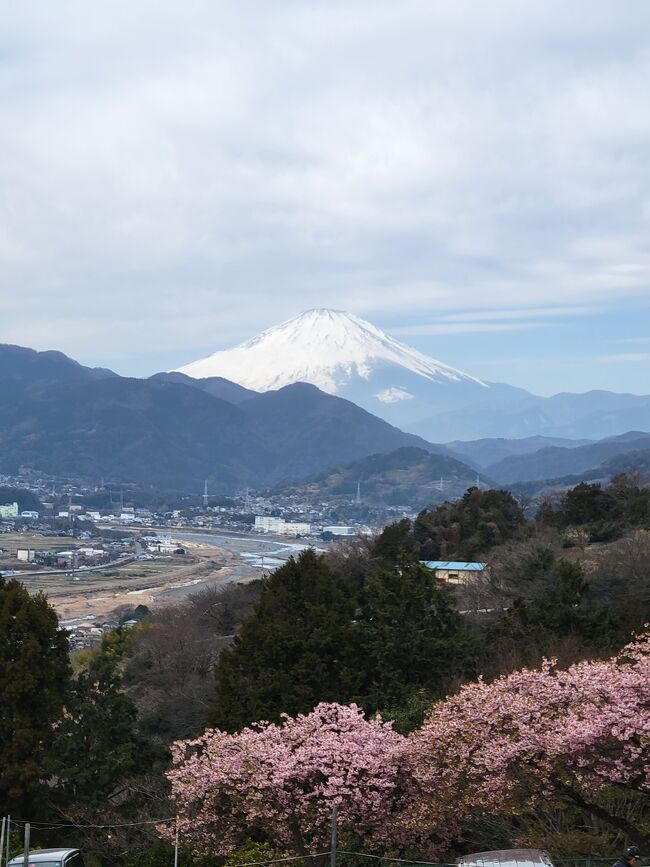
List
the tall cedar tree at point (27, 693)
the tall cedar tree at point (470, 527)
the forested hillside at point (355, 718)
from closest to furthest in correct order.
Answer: the forested hillside at point (355, 718), the tall cedar tree at point (27, 693), the tall cedar tree at point (470, 527)

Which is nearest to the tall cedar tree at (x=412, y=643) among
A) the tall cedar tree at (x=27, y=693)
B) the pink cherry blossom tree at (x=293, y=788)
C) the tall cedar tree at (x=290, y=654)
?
the tall cedar tree at (x=290, y=654)

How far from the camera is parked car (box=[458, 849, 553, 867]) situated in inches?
325

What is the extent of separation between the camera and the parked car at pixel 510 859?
826 centimetres

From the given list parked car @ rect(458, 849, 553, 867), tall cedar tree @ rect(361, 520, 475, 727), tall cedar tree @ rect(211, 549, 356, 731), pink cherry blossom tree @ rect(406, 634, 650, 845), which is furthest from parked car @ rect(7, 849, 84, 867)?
tall cedar tree @ rect(361, 520, 475, 727)

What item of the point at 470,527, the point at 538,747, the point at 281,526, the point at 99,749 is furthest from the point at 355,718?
the point at 281,526

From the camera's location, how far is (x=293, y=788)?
36.5ft

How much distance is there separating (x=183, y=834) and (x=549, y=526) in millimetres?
25193

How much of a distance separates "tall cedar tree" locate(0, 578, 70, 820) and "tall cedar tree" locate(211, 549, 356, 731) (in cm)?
246

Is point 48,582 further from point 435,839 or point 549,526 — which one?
Answer: point 435,839

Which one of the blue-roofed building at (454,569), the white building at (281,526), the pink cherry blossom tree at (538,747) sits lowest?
the white building at (281,526)

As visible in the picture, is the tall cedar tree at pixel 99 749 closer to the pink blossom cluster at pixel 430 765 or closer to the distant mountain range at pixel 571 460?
the pink blossom cluster at pixel 430 765

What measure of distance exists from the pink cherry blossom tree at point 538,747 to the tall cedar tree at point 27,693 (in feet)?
22.6

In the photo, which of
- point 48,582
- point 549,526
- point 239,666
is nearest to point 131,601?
point 48,582

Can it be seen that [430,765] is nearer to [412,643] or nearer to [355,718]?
[355,718]
